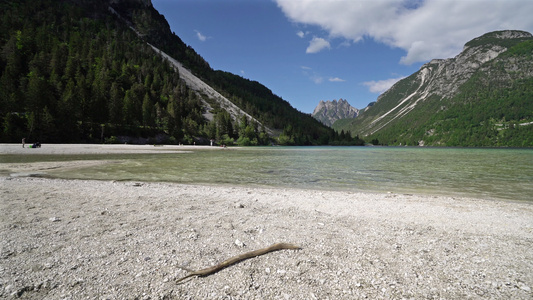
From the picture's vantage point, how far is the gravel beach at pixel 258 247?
12.7 ft

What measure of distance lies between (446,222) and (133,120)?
102m

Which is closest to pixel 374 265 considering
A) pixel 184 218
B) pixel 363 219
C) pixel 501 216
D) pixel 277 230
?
pixel 277 230

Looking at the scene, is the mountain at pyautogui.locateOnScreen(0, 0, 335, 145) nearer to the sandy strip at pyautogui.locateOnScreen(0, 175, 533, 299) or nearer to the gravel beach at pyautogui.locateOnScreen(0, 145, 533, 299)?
the sandy strip at pyautogui.locateOnScreen(0, 175, 533, 299)

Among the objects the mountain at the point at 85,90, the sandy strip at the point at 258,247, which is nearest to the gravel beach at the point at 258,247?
the sandy strip at the point at 258,247

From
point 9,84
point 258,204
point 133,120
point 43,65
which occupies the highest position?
point 43,65

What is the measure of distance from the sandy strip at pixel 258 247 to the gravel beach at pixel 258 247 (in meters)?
0.03

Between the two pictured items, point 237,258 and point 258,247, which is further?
point 258,247

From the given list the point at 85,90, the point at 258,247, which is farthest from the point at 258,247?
the point at 85,90

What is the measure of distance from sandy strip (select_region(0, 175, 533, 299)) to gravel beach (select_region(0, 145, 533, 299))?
27mm

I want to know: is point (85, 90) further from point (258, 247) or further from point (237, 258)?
point (237, 258)

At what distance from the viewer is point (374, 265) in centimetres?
472

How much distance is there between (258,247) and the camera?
5461mm

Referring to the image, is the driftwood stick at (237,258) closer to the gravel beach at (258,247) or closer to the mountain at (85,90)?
the gravel beach at (258,247)

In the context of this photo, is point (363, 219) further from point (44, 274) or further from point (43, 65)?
point (43, 65)
